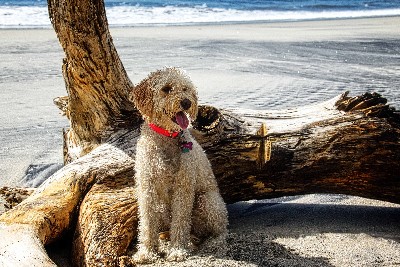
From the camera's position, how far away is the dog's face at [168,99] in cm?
399

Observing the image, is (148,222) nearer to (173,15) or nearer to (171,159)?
(171,159)

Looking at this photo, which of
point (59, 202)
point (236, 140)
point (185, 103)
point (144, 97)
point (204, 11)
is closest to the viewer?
point (185, 103)

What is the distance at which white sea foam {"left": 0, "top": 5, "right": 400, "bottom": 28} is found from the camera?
23.4m

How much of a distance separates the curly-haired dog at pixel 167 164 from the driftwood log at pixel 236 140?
12.1 inches

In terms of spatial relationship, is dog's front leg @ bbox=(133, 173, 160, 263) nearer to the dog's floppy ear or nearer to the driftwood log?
the driftwood log

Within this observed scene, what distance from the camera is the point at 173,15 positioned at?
88.2 feet

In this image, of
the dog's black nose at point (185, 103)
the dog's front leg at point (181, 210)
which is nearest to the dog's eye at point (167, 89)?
the dog's black nose at point (185, 103)

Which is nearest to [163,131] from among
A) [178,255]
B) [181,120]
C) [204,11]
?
[181,120]

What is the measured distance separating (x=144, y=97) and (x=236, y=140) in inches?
47.1

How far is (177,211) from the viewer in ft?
13.6

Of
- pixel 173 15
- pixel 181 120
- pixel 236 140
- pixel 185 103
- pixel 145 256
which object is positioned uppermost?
pixel 185 103

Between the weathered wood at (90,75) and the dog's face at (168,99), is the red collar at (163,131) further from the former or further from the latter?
the weathered wood at (90,75)

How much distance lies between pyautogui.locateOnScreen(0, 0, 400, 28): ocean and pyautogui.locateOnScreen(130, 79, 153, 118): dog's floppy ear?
60.0 ft

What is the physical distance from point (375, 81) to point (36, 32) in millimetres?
12087
